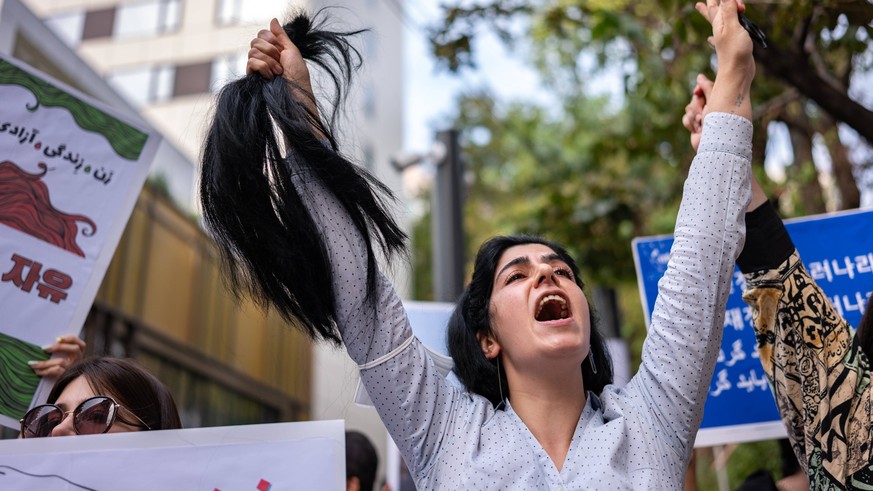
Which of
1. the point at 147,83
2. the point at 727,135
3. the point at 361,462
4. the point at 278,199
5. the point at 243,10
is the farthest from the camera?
the point at 147,83

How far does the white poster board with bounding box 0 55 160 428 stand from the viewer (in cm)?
285

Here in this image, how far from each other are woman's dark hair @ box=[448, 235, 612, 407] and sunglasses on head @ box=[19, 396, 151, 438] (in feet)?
2.79

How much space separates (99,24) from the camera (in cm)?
1758

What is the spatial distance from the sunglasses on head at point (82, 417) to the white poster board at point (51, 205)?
0.42 meters

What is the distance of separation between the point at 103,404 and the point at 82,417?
6cm

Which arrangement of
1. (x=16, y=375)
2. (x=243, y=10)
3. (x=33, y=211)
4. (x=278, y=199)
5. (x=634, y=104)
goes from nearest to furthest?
(x=278, y=199) → (x=16, y=375) → (x=33, y=211) → (x=634, y=104) → (x=243, y=10)

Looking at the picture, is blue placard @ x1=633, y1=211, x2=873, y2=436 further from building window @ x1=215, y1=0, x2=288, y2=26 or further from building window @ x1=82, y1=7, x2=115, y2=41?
building window @ x1=82, y1=7, x2=115, y2=41

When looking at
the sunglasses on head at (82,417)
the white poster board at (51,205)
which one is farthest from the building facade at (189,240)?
the white poster board at (51,205)

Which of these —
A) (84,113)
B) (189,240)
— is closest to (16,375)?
(84,113)

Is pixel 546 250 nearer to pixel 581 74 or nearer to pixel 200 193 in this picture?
pixel 200 193

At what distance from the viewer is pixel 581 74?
13180 millimetres

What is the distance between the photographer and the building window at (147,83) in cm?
1648

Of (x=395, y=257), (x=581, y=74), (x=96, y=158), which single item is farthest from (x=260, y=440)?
(x=581, y=74)

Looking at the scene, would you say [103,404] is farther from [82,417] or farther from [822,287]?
[822,287]
